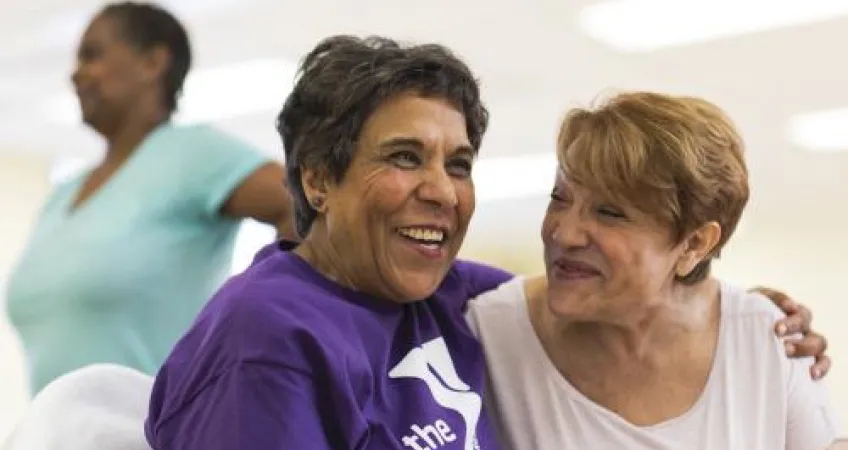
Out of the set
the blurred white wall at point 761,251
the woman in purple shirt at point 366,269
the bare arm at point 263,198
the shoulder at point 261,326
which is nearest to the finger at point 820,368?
the woman in purple shirt at point 366,269

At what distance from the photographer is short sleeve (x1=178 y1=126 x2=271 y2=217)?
184cm

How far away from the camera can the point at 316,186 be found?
1.32 meters

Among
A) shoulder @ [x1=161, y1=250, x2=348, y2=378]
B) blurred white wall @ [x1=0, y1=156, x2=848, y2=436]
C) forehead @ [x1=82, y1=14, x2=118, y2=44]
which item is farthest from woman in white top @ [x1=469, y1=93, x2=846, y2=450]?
blurred white wall @ [x1=0, y1=156, x2=848, y2=436]

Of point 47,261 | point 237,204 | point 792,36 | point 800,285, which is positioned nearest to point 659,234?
point 237,204

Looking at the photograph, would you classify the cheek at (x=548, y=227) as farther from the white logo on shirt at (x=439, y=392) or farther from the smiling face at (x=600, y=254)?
the white logo on shirt at (x=439, y=392)

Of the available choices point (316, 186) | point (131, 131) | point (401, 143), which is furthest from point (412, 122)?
point (131, 131)

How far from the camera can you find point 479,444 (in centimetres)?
133

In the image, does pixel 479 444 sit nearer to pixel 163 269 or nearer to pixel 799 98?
pixel 163 269

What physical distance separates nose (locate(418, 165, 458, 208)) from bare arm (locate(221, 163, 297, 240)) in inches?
21.9

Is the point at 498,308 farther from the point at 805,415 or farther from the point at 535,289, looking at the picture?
the point at 805,415

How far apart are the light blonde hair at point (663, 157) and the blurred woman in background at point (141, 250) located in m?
0.51

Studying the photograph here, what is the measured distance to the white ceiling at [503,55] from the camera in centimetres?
468

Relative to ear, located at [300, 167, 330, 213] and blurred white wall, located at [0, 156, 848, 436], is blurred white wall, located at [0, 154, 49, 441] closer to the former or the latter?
blurred white wall, located at [0, 156, 848, 436]

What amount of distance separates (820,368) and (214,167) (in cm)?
97
